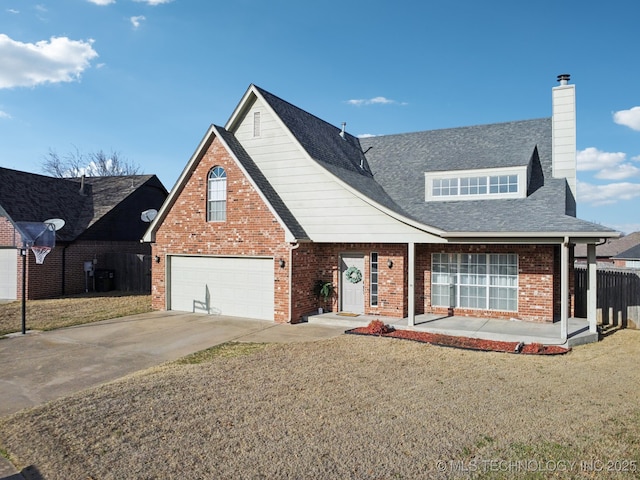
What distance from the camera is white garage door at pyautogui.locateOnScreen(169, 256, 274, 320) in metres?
13.8

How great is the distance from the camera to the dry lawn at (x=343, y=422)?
15.5 ft

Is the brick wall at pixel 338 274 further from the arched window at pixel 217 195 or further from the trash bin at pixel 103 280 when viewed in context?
the trash bin at pixel 103 280

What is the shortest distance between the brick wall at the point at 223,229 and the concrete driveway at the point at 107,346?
1.34 meters

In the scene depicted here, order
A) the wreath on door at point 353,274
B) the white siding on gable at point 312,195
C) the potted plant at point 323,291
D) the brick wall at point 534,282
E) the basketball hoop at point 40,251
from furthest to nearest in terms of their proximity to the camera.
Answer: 1. the basketball hoop at point 40,251
2. the potted plant at point 323,291
3. the wreath on door at point 353,274
4. the brick wall at point 534,282
5. the white siding on gable at point 312,195

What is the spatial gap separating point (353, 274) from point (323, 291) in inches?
43.9

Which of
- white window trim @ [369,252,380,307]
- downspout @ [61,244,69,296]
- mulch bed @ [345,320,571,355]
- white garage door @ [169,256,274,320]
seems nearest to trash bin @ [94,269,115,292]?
downspout @ [61,244,69,296]

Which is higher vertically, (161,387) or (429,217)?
(429,217)

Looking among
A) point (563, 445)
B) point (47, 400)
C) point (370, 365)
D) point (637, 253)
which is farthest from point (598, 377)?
point (637, 253)

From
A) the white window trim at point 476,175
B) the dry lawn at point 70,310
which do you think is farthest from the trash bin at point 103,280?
the white window trim at point 476,175

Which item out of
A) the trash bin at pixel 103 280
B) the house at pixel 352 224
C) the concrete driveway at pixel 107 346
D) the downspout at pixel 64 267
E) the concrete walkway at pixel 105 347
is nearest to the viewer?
the concrete walkway at pixel 105 347

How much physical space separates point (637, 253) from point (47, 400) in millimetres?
44137

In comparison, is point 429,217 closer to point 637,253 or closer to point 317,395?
point 317,395

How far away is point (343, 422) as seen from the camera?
5.87m

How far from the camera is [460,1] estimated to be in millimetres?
13117
